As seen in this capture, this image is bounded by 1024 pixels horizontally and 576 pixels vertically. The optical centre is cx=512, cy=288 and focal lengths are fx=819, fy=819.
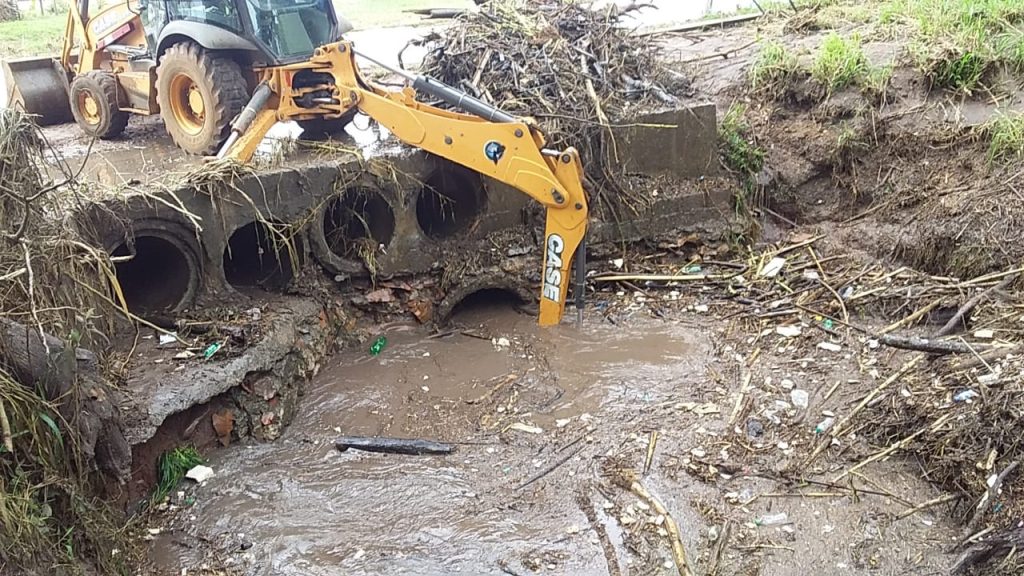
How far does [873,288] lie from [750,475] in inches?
103

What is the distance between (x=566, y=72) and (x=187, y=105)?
11.9 feet

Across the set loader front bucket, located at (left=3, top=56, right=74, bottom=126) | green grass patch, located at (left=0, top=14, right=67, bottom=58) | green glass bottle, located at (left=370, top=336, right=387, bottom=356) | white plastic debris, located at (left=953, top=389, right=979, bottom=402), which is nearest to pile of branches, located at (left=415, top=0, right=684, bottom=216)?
green glass bottle, located at (left=370, top=336, right=387, bottom=356)

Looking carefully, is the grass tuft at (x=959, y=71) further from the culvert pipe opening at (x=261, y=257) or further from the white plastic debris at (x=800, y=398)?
the culvert pipe opening at (x=261, y=257)

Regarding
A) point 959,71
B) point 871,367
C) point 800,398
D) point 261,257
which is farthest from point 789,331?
point 261,257

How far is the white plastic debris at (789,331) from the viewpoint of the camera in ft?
21.7

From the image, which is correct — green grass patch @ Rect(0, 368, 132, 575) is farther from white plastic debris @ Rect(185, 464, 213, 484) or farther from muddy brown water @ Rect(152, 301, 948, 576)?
white plastic debris @ Rect(185, 464, 213, 484)

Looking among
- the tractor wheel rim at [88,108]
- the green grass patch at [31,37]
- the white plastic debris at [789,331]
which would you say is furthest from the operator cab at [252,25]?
the green grass patch at [31,37]

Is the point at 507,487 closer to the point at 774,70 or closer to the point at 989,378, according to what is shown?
the point at 989,378

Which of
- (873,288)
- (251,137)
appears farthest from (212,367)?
(873,288)

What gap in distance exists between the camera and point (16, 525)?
351 centimetres

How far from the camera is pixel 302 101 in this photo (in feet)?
23.7

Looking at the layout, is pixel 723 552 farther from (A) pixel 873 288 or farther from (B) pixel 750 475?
(A) pixel 873 288

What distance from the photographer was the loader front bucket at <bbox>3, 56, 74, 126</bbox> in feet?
29.9

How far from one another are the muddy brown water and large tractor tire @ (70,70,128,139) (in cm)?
381
